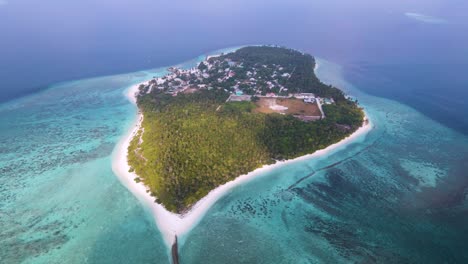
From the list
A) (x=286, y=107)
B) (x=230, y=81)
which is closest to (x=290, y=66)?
(x=230, y=81)

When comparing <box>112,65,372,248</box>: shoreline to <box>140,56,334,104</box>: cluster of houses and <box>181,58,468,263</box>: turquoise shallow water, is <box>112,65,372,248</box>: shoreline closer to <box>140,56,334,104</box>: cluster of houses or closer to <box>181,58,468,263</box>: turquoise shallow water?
<box>181,58,468,263</box>: turquoise shallow water

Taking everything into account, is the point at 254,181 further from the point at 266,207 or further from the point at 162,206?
the point at 162,206

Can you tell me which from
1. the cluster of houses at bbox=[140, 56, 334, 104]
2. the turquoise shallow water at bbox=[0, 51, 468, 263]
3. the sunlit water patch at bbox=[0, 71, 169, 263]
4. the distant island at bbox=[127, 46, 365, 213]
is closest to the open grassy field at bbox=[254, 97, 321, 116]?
the distant island at bbox=[127, 46, 365, 213]

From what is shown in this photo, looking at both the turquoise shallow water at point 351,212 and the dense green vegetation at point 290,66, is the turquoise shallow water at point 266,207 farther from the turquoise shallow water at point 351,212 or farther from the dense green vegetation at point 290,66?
the dense green vegetation at point 290,66

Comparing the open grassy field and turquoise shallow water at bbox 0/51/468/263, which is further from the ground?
the open grassy field

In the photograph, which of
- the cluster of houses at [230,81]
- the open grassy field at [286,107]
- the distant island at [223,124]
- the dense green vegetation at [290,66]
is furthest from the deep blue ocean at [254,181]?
A: the open grassy field at [286,107]
